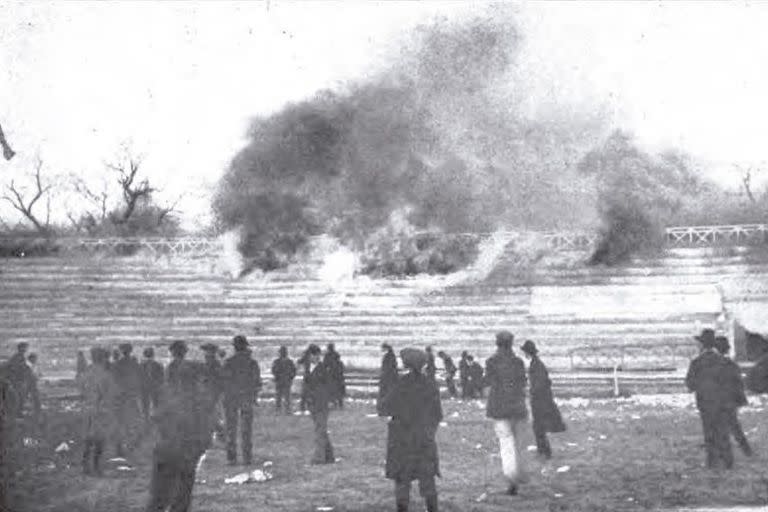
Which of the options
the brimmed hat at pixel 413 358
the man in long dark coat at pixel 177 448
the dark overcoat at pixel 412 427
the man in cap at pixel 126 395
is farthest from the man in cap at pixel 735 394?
the man in cap at pixel 126 395

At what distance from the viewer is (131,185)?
21.3 m

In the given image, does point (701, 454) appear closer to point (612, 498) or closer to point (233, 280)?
point (612, 498)

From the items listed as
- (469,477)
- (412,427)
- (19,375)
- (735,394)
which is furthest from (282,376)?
(412,427)

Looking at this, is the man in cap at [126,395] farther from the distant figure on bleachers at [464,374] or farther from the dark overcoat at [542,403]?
the distant figure on bleachers at [464,374]

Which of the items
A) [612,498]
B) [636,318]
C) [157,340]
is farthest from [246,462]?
[636,318]

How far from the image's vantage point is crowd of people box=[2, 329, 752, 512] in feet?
24.4

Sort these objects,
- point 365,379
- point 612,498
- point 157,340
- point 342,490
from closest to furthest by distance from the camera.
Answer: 1. point 612,498
2. point 342,490
3. point 157,340
4. point 365,379

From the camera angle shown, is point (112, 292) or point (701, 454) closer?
Result: point (701, 454)

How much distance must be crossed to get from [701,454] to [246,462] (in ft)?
18.8

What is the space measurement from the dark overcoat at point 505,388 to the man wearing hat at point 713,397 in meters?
2.17

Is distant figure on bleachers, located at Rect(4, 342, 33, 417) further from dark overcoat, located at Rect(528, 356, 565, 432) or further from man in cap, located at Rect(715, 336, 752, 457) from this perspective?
man in cap, located at Rect(715, 336, 752, 457)

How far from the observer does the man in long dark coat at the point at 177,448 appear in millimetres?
7266

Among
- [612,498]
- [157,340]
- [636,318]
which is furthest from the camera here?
[636,318]

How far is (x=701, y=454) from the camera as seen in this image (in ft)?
36.6
